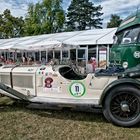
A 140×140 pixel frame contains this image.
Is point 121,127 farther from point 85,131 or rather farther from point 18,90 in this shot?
point 18,90

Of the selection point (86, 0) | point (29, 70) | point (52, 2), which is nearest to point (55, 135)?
point (29, 70)

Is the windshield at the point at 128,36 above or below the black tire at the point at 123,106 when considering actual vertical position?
above

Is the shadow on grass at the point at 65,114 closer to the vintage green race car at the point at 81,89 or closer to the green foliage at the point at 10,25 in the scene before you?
the vintage green race car at the point at 81,89

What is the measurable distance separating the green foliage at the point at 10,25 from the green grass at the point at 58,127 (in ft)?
132

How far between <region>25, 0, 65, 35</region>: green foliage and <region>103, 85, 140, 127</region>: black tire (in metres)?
33.6

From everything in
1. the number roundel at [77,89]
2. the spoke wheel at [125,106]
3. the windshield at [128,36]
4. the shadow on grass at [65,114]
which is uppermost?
the windshield at [128,36]

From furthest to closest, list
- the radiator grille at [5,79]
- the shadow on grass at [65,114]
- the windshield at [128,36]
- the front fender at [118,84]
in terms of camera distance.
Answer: the radiator grille at [5,79]
the windshield at [128,36]
the shadow on grass at [65,114]
the front fender at [118,84]

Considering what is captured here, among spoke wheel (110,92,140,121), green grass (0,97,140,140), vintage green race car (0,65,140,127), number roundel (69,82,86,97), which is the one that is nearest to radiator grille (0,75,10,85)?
vintage green race car (0,65,140,127)

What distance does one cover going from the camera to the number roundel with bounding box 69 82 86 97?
5.48 m

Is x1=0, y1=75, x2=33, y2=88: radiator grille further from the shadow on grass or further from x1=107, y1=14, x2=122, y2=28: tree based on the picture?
x1=107, y1=14, x2=122, y2=28: tree

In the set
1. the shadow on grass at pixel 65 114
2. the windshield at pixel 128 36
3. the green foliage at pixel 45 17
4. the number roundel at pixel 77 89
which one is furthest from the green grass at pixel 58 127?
the green foliage at pixel 45 17

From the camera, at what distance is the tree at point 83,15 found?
63.0 m

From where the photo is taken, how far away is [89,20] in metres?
64.4

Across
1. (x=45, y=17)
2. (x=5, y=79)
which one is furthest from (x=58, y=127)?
(x=45, y=17)
